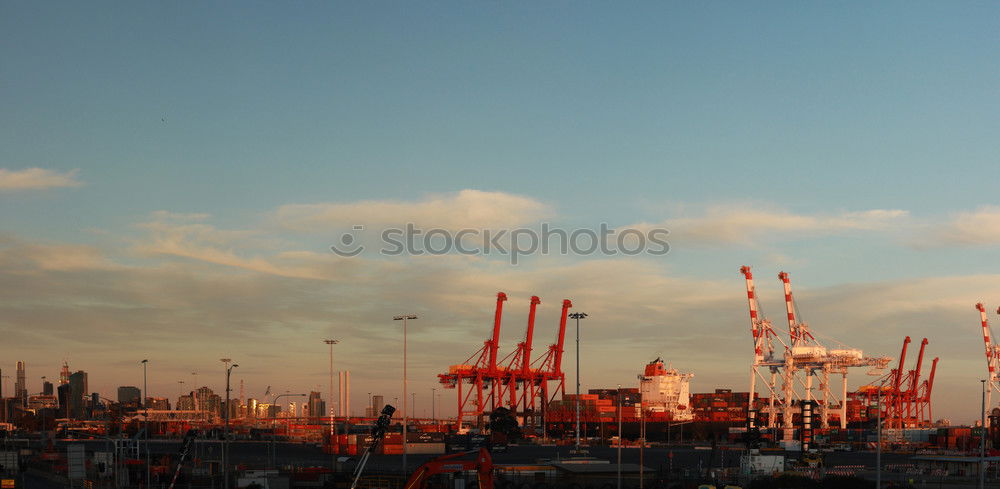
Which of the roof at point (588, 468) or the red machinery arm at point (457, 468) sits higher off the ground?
the red machinery arm at point (457, 468)

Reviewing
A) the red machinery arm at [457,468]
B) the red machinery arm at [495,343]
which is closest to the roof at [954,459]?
the red machinery arm at [457,468]

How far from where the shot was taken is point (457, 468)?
4775cm

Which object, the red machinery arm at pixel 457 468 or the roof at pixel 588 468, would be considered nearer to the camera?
the red machinery arm at pixel 457 468

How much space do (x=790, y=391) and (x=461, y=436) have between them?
211 feet

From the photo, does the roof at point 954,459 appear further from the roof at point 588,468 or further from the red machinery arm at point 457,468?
the red machinery arm at point 457,468

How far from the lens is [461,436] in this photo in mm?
173000

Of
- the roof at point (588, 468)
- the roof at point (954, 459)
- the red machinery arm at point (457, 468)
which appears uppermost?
the red machinery arm at point (457, 468)

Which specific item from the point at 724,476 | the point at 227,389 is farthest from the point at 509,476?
the point at 227,389

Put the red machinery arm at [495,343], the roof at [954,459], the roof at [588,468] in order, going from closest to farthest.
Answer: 1. the roof at [588,468]
2. the roof at [954,459]
3. the red machinery arm at [495,343]

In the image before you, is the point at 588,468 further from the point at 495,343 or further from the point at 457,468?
the point at 495,343

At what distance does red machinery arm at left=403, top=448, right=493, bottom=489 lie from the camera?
46500 millimetres

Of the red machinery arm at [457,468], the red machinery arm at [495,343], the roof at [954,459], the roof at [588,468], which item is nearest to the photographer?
the red machinery arm at [457,468]

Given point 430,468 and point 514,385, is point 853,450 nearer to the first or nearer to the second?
point 514,385

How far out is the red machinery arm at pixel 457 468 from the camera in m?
46.5
